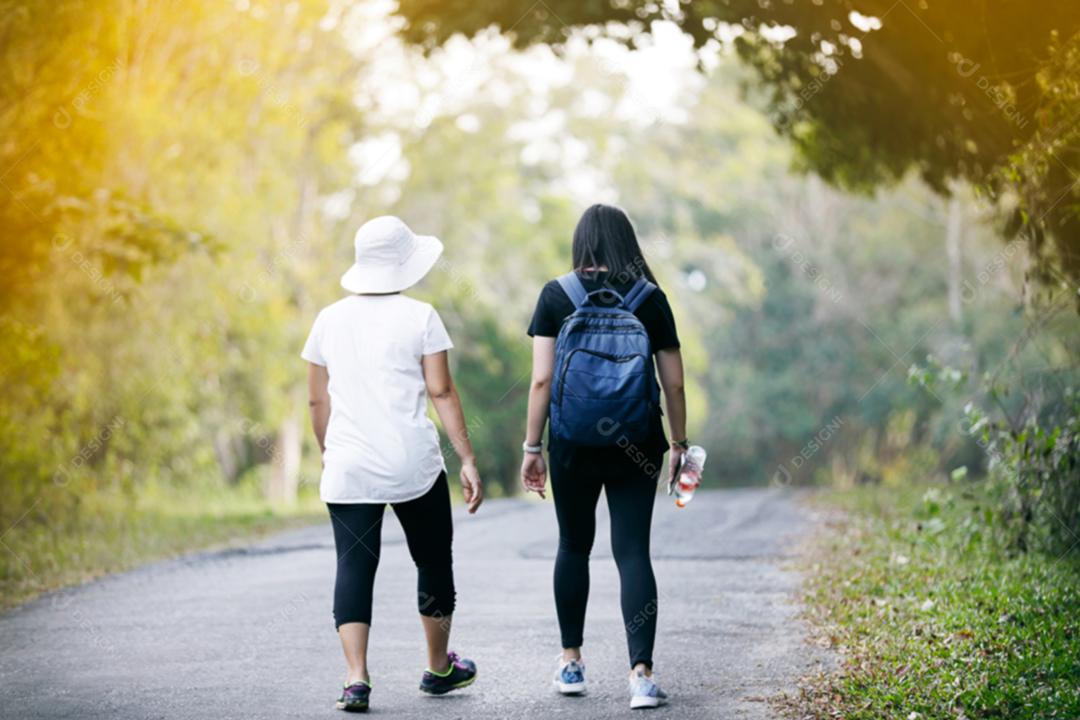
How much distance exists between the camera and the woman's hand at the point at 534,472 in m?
5.79

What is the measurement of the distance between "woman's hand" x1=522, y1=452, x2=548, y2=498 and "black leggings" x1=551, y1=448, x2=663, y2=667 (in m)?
0.07

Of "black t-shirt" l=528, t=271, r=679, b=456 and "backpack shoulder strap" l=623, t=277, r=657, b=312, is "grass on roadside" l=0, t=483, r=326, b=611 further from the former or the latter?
"backpack shoulder strap" l=623, t=277, r=657, b=312

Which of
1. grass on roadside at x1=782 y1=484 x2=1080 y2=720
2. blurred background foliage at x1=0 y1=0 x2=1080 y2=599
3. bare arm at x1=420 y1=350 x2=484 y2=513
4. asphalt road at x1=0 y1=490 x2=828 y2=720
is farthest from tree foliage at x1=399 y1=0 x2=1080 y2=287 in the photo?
bare arm at x1=420 y1=350 x2=484 y2=513

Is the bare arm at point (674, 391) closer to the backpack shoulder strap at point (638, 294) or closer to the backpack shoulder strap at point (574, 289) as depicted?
the backpack shoulder strap at point (638, 294)

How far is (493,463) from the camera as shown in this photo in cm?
3500

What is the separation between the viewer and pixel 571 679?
595cm

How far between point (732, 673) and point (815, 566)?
4.39 metres

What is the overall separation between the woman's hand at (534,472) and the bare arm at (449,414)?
19 cm

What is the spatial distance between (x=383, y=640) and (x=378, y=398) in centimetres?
214

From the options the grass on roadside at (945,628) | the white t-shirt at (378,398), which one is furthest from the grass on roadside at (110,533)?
the grass on roadside at (945,628)

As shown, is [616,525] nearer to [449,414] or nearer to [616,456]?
[616,456]

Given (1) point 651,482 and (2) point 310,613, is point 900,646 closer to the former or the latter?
(1) point 651,482

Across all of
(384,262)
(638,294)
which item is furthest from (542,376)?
(384,262)

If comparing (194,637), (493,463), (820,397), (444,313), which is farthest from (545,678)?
(820,397)
